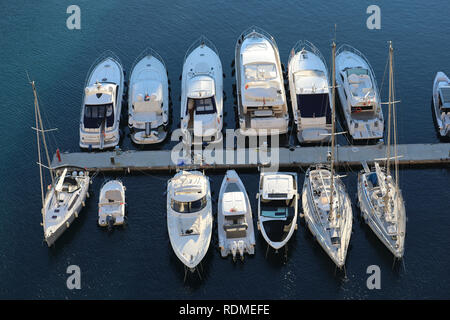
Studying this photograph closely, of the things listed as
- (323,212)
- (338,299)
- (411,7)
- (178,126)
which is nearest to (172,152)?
(178,126)

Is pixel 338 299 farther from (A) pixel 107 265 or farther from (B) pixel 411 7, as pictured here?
(B) pixel 411 7

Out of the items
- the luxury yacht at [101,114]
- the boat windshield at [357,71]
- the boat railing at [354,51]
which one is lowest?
the luxury yacht at [101,114]

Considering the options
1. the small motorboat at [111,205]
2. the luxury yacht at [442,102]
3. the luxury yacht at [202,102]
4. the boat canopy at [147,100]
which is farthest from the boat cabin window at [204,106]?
the luxury yacht at [442,102]

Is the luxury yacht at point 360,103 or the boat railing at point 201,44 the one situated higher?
the boat railing at point 201,44

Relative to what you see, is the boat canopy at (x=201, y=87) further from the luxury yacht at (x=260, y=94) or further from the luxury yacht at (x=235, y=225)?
the luxury yacht at (x=235, y=225)

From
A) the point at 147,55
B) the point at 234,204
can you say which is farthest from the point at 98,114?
the point at 234,204

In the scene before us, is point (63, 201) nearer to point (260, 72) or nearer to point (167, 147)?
point (167, 147)
